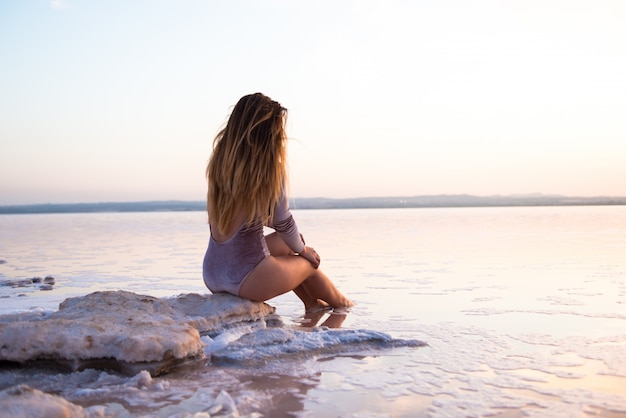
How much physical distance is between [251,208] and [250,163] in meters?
0.31

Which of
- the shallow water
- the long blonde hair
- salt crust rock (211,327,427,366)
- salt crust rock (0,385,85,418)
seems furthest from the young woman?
salt crust rock (0,385,85,418)

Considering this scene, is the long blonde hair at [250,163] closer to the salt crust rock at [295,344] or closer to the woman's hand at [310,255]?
the woman's hand at [310,255]

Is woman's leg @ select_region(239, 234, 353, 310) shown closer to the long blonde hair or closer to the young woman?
the young woman

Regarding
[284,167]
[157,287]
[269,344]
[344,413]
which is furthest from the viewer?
[157,287]

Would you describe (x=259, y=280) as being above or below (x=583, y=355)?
above

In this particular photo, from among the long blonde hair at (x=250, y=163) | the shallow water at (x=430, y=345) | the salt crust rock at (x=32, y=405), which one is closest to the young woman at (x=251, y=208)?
the long blonde hair at (x=250, y=163)

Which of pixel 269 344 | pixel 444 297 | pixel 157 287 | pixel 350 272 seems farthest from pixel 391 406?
pixel 350 272

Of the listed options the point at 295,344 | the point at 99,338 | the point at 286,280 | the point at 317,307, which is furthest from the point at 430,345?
the point at 99,338

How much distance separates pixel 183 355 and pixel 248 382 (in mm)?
456

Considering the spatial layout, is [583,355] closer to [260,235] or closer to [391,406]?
[391,406]

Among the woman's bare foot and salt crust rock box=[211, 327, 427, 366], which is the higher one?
salt crust rock box=[211, 327, 427, 366]

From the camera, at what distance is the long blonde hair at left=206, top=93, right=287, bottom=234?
4.09 m

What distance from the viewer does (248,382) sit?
2.85 metres

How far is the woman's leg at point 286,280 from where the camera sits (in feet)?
14.2
